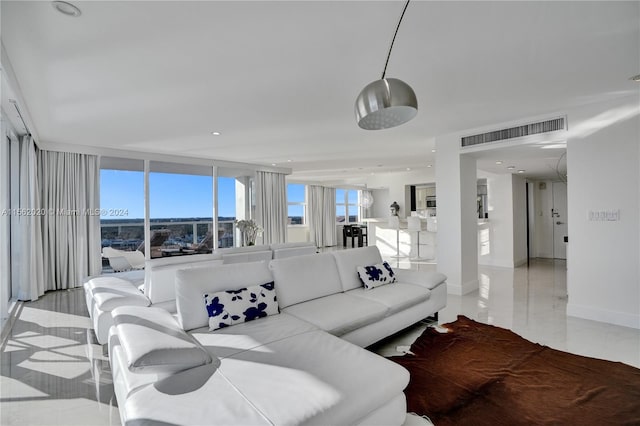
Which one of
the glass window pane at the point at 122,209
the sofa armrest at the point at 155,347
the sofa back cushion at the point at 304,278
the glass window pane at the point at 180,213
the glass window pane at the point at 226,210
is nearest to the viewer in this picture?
the sofa armrest at the point at 155,347

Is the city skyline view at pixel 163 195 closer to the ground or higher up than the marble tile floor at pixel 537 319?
higher up

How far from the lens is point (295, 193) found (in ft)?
36.0

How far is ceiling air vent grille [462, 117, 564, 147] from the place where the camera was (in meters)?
3.83

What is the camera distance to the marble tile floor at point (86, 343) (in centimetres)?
204

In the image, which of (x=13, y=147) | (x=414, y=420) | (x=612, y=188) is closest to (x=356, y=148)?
(x=612, y=188)

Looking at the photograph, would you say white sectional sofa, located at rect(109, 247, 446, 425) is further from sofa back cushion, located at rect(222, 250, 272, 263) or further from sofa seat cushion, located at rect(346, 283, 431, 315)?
sofa back cushion, located at rect(222, 250, 272, 263)

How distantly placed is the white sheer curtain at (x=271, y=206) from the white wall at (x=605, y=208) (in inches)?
Result: 236

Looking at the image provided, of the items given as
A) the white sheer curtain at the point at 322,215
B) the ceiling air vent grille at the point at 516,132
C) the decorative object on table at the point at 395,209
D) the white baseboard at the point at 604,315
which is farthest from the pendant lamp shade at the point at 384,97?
the white sheer curtain at the point at 322,215

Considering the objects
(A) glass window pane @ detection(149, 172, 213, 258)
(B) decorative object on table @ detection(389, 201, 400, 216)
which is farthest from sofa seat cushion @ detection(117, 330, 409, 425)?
(B) decorative object on table @ detection(389, 201, 400, 216)

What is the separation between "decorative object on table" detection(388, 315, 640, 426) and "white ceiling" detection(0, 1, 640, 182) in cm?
244

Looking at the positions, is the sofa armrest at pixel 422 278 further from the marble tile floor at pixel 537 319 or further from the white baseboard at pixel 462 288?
the white baseboard at pixel 462 288

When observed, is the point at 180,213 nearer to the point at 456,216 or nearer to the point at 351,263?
the point at 351,263

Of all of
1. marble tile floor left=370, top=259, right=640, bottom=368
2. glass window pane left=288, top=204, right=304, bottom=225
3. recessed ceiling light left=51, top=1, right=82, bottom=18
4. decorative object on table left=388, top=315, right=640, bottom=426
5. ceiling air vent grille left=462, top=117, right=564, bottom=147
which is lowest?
marble tile floor left=370, top=259, right=640, bottom=368

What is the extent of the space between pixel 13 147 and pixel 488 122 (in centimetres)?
674
